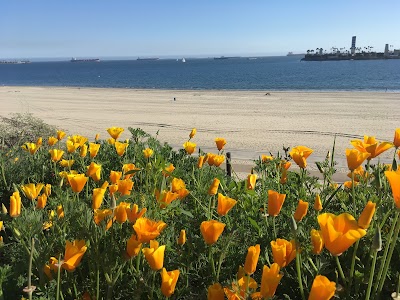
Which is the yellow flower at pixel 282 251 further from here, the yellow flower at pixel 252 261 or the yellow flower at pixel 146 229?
the yellow flower at pixel 146 229

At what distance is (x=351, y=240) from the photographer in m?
1.22

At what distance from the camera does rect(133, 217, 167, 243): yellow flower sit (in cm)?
150

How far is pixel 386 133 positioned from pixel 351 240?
38.8 feet

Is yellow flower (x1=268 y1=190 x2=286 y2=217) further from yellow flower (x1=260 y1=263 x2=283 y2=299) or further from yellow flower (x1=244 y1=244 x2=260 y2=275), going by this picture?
yellow flower (x1=260 y1=263 x2=283 y2=299)

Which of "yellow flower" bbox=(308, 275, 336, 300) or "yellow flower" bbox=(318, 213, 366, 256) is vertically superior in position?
"yellow flower" bbox=(318, 213, 366, 256)

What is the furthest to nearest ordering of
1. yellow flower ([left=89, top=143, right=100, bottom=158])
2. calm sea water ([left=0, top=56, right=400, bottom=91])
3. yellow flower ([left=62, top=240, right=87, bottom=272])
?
calm sea water ([left=0, top=56, right=400, bottom=91]) < yellow flower ([left=89, top=143, right=100, bottom=158]) < yellow flower ([left=62, top=240, right=87, bottom=272])

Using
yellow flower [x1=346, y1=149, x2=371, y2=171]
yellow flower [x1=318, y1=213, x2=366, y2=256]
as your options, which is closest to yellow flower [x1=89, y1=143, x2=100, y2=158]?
yellow flower [x1=346, y1=149, x2=371, y2=171]

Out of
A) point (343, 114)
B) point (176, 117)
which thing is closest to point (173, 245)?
point (176, 117)

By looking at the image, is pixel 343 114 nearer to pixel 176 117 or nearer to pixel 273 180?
pixel 176 117

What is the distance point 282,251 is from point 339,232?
220mm

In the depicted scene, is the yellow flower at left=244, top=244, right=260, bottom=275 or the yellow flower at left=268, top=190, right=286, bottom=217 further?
the yellow flower at left=268, top=190, right=286, bottom=217

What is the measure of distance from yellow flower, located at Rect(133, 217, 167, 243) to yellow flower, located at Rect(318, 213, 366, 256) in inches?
22.5

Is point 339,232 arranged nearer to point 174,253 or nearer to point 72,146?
point 174,253

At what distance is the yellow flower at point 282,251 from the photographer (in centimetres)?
139
